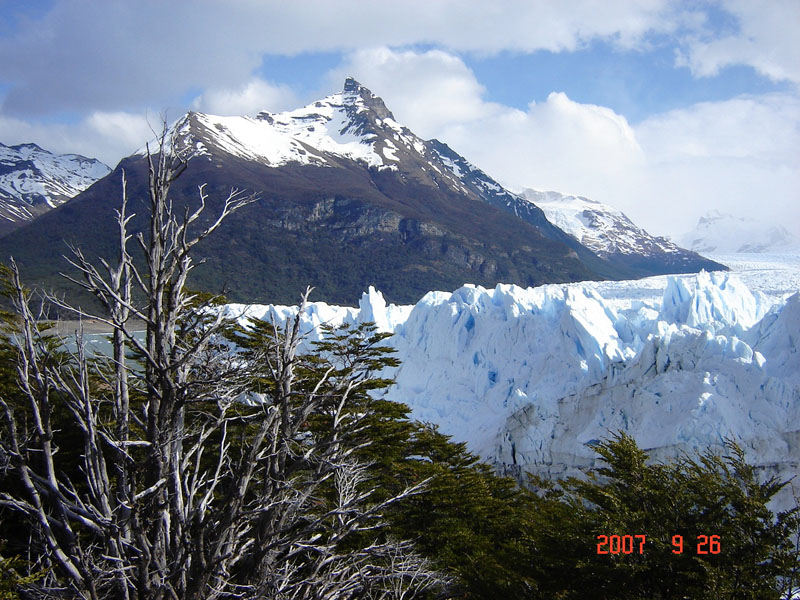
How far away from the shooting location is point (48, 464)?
14.7ft

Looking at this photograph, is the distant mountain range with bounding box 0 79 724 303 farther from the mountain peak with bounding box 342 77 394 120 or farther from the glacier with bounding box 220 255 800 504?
the glacier with bounding box 220 255 800 504

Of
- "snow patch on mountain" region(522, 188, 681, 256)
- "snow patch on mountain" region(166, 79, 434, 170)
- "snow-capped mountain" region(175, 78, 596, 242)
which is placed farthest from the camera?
"snow patch on mountain" region(522, 188, 681, 256)

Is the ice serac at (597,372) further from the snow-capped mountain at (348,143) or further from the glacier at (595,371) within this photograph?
the snow-capped mountain at (348,143)

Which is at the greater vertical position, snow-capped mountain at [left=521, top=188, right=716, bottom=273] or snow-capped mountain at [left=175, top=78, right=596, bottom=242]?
snow-capped mountain at [left=175, top=78, right=596, bottom=242]

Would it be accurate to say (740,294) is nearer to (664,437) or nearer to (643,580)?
(664,437)

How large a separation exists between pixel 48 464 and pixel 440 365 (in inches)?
1088

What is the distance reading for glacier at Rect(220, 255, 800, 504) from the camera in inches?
770

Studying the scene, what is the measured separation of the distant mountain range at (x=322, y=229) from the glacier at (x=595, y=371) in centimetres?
5242

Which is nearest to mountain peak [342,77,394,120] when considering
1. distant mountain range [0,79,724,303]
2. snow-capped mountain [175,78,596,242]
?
snow-capped mountain [175,78,596,242]
